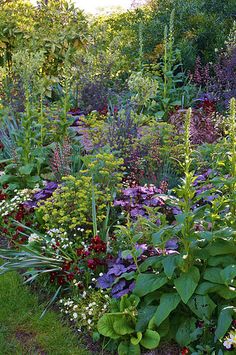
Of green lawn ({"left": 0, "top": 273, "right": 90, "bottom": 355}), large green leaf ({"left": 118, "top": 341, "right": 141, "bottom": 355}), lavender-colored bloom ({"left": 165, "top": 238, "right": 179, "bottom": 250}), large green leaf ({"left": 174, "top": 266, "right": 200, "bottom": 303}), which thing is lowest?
green lawn ({"left": 0, "top": 273, "right": 90, "bottom": 355})

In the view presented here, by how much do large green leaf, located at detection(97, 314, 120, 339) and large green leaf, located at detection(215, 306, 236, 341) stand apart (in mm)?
625

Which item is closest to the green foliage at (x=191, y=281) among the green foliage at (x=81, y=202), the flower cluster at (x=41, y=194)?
the green foliage at (x=81, y=202)

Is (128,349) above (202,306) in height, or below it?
below

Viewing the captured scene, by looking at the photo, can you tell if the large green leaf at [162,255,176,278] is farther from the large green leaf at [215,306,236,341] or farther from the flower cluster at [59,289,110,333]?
the flower cluster at [59,289,110,333]

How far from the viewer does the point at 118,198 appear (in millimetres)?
4695

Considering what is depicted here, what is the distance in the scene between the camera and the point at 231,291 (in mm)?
3191

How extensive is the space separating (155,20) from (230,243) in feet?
21.9

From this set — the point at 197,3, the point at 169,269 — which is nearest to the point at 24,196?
the point at 169,269

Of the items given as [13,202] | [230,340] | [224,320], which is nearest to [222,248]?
[224,320]

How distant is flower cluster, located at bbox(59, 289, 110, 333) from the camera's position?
357 centimetres

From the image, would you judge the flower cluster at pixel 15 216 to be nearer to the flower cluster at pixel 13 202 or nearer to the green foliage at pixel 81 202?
the flower cluster at pixel 13 202

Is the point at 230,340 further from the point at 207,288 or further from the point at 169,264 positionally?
the point at 169,264

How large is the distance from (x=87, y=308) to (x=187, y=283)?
2.49 ft

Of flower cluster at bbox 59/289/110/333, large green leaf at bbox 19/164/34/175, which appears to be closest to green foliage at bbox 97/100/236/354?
flower cluster at bbox 59/289/110/333
